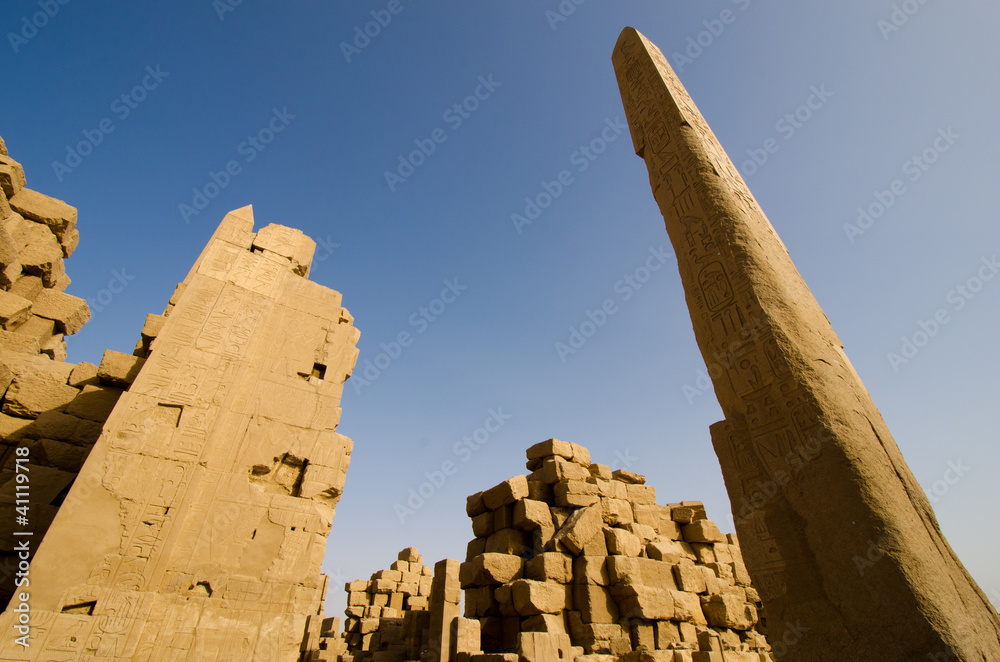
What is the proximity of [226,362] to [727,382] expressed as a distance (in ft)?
15.4

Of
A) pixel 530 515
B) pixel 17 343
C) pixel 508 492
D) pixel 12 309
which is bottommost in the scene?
pixel 530 515

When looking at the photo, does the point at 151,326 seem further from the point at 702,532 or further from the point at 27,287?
the point at 702,532

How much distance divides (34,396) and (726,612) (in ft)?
28.9

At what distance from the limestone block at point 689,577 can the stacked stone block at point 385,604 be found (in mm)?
4551

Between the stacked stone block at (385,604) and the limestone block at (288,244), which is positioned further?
the stacked stone block at (385,604)

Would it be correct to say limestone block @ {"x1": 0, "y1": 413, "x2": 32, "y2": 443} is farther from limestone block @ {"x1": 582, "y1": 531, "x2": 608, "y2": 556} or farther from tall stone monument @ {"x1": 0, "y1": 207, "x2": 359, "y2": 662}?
limestone block @ {"x1": 582, "y1": 531, "x2": 608, "y2": 556}

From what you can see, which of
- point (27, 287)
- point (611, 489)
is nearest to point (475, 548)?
point (611, 489)

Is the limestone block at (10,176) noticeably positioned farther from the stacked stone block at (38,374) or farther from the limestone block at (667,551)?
the limestone block at (667,551)

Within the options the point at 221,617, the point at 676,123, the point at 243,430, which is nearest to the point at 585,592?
the point at 221,617

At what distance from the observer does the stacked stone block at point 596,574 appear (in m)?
5.71

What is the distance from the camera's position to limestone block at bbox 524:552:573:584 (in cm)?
591

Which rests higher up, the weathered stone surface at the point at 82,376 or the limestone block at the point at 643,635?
the weathered stone surface at the point at 82,376

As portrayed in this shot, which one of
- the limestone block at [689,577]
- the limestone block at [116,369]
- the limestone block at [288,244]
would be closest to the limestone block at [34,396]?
the limestone block at [116,369]

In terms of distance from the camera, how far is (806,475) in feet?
8.05
